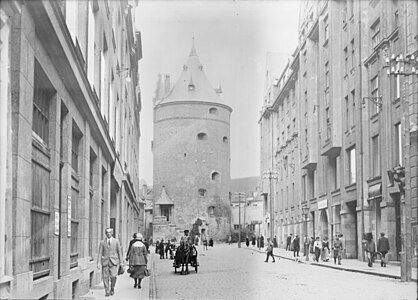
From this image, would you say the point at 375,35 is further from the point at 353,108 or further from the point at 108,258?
the point at 108,258

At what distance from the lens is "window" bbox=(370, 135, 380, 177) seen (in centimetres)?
1802

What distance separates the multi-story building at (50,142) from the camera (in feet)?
23.3

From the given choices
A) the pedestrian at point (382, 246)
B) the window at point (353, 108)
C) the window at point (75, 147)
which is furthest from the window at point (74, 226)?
the pedestrian at point (382, 246)

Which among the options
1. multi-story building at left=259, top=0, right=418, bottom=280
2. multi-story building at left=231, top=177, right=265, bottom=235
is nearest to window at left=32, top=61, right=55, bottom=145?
multi-story building at left=259, top=0, right=418, bottom=280

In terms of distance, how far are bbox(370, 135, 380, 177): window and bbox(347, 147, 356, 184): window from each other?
496mm

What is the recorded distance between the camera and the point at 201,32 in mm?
11062

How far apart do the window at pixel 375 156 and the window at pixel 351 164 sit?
0.50 m

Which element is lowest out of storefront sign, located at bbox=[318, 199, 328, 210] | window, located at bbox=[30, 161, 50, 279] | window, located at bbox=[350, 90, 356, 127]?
window, located at bbox=[30, 161, 50, 279]

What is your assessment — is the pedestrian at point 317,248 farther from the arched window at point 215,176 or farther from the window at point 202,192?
the arched window at point 215,176

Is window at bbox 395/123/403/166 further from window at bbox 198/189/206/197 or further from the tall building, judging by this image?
window at bbox 198/189/206/197

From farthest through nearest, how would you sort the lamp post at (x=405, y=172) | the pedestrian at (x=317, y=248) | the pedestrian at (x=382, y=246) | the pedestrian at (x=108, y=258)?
the pedestrian at (x=317, y=248) → the pedestrian at (x=382, y=246) → the lamp post at (x=405, y=172) → the pedestrian at (x=108, y=258)

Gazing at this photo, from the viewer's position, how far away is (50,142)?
34.9 ft

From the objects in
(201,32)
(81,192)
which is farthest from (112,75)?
(201,32)

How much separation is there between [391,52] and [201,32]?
27.7 feet
